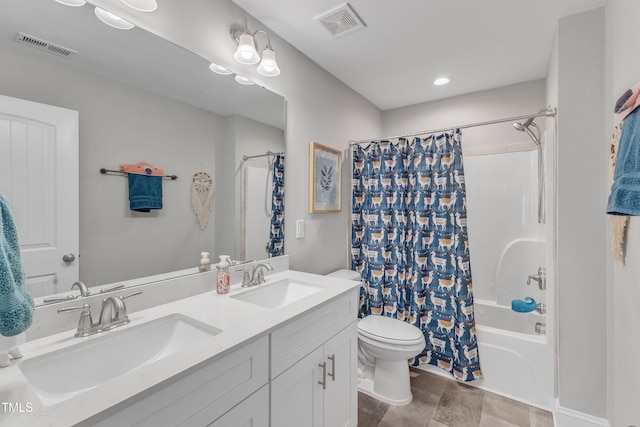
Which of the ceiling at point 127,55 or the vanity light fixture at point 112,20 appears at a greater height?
the vanity light fixture at point 112,20

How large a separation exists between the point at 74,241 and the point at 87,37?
2.48ft

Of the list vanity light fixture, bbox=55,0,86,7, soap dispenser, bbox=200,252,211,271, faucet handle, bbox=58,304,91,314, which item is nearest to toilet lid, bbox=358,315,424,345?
soap dispenser, bbox=200,252,211,271

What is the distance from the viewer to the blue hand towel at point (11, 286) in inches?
25.8

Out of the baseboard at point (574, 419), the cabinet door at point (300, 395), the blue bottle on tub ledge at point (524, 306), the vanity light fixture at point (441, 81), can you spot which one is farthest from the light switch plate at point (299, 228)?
the baseboard at point (574, 419)

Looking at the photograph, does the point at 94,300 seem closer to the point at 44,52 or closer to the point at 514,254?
the point at 44,52

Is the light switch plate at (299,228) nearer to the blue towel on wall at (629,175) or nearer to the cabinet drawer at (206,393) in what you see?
the cabinet drawer at (206,393)

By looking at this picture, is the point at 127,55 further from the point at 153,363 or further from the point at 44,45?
the point at 153,363

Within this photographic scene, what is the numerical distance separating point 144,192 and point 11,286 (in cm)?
57

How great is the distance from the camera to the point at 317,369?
1.24 meters

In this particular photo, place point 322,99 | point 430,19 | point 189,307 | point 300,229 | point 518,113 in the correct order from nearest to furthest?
point 189,307 < point 430,19 < point 300,229 < point 322,99 < point 518,113

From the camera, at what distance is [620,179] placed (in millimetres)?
972

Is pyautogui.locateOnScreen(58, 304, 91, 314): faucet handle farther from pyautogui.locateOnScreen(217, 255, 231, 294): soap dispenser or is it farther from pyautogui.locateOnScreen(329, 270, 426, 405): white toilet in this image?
pyautogui.locateOnScreen(329, 270, 426, 405): white toilet

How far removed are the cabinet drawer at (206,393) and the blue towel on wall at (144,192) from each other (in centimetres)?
74

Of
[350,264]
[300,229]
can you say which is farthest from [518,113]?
[300,229]
